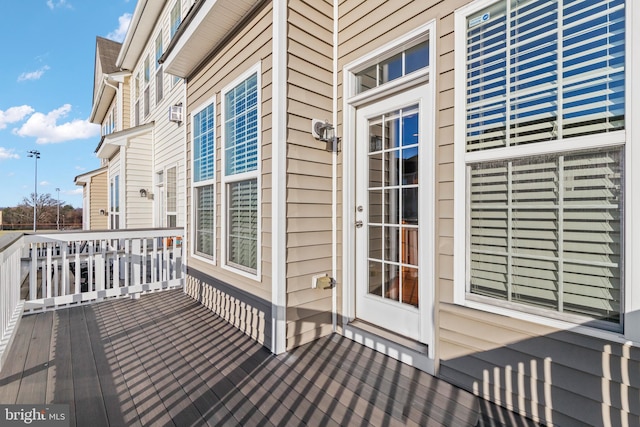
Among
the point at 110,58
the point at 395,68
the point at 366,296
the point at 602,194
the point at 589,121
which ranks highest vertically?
the point at 110,58

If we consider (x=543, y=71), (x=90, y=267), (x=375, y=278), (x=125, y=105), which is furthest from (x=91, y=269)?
(x=125, y=105)

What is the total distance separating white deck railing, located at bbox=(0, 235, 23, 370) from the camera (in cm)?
228

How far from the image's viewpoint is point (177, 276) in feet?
15.9

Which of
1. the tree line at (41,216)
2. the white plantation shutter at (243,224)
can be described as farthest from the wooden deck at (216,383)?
the tree line at (41,216)

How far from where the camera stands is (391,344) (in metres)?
2.30

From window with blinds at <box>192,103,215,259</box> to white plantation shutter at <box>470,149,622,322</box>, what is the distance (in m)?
2.94

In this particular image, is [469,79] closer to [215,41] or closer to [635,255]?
[635,255]

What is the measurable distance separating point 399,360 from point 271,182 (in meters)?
1.76

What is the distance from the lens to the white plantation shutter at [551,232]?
55.9 inches

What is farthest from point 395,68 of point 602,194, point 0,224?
point 0,224

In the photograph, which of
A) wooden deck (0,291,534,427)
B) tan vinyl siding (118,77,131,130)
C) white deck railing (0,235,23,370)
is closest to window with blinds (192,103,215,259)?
wooden deck (0,291,534,427)

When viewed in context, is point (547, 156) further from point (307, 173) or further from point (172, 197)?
point (172, 197)

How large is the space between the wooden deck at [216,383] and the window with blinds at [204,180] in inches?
48.2

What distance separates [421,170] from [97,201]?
12505 mm
